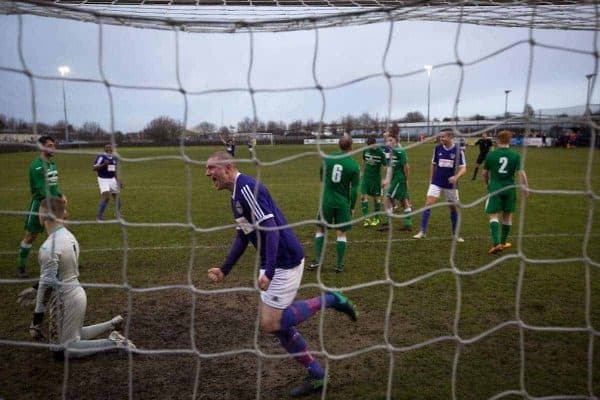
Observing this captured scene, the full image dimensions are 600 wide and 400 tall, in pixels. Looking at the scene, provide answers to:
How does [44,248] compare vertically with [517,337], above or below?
above

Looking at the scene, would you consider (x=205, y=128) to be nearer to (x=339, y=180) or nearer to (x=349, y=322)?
(x=339, y=180)

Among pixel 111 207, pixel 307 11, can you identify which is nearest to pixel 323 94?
pixel 307 11

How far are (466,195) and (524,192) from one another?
11.0m

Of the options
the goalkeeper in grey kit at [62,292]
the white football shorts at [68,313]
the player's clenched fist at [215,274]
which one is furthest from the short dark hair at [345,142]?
the white football shorts at [68,313]

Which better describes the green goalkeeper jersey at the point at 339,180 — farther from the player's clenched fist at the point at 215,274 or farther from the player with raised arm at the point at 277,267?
the player's clenched fist at the point at 215,274

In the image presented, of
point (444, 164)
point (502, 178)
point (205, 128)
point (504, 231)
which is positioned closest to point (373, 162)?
point (444, 164)

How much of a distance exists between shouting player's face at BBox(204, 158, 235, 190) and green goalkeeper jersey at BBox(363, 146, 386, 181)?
5.46 m

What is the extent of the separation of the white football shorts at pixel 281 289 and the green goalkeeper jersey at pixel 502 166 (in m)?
4.69

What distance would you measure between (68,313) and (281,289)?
6.55 feet

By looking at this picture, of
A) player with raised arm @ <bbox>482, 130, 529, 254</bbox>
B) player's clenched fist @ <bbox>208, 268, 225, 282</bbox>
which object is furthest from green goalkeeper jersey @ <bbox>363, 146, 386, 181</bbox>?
player's clenched fist @ <bbox>208, 268, 225, 282</bbox>

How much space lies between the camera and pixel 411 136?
83.0ft

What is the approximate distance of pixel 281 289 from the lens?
11.6 feet

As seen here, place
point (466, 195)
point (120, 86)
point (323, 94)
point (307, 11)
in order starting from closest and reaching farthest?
point (120, 86), point (323, 94), point (307, 11), point (466, 195)

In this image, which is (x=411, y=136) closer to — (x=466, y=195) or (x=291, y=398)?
(x=466, y=195)
